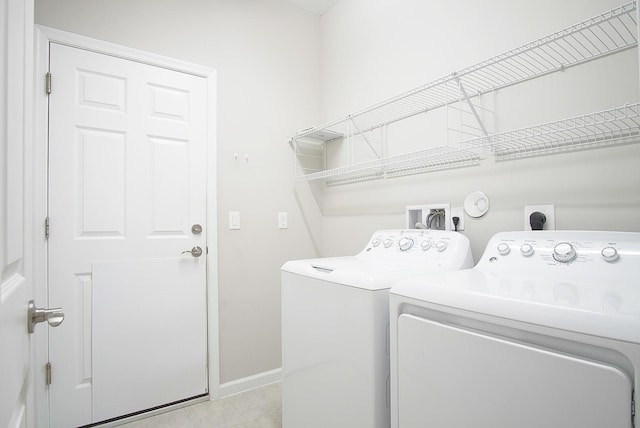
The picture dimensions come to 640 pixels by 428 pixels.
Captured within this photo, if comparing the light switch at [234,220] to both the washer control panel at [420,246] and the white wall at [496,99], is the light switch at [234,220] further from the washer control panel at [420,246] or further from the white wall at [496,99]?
the washer control panel at [420,246]

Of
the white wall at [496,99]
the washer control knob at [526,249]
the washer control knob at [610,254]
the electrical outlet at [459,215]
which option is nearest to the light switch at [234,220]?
the white wall at [496,99]

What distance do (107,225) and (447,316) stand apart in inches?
68.8

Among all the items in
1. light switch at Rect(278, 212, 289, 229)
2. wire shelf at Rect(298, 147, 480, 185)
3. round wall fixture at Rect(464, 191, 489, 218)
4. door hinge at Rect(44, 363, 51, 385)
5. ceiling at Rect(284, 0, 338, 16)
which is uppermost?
ceiling at Rect(284, 0, 338, 16)

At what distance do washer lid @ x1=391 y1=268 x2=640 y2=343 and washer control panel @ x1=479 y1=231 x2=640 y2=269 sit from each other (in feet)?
0.22

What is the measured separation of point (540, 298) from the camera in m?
0.76

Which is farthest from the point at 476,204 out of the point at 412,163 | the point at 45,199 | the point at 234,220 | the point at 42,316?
the point at 45,199

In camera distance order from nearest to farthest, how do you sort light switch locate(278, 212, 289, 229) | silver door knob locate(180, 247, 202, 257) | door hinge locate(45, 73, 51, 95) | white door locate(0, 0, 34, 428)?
white door locate(0, 0, 34, 428), door hinge locate(45, 73, 51, 95), silver door knob locate(180, 247, 202, 257), light switch locate(278, 212, 289, 229)

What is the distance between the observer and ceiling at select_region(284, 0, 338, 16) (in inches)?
95.3

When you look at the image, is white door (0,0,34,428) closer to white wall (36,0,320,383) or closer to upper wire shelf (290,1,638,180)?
upper wire shelf (290,1,638,180)

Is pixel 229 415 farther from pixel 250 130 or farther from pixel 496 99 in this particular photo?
pixel 496 99

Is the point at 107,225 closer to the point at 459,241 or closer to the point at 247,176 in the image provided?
the point at 247,176

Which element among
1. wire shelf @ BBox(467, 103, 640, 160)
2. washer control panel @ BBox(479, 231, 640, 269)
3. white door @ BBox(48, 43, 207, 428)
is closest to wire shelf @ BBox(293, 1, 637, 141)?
wire shelf @ BBox(467, 103, 640, 160)

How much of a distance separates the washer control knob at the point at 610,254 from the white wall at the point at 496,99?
27cm

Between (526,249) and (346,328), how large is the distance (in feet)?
2.25
